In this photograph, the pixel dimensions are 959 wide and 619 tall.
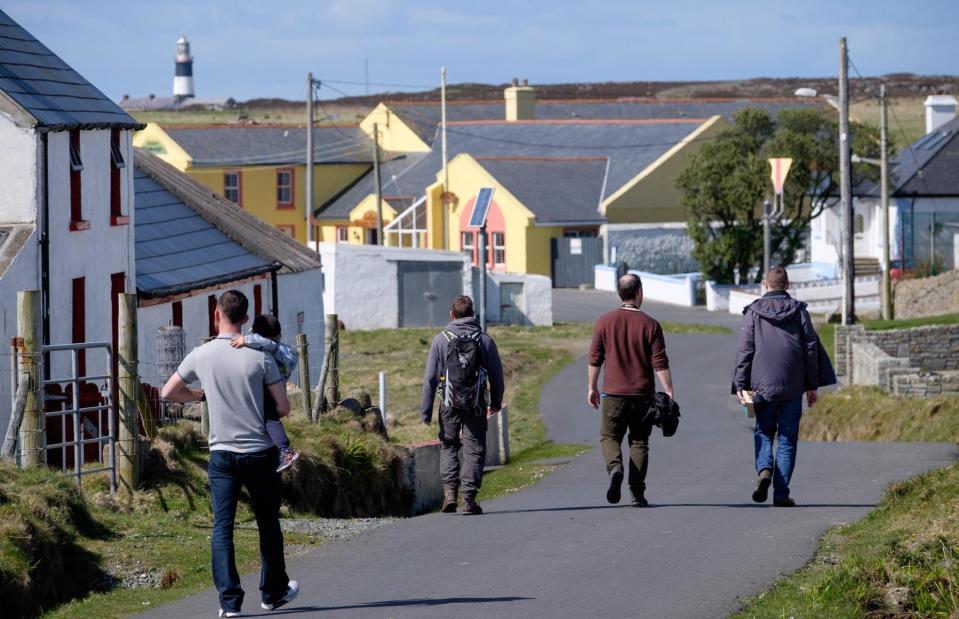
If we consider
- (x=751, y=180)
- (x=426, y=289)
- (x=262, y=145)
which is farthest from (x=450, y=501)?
(x=262, y=145)

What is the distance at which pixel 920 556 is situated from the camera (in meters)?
8.30

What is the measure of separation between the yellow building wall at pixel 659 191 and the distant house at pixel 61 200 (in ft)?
127

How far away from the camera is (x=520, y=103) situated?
269 feet

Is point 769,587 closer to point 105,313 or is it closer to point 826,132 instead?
point 105,313

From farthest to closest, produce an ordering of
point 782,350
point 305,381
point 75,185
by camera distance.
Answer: point 75,185 < point 305,381 < point 782,350

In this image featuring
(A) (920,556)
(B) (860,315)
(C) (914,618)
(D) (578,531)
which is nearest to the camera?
(C) (914,618)

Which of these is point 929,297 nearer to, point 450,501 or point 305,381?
point 305,381

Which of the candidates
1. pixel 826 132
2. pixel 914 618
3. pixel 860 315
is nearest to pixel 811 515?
pixel 914 618

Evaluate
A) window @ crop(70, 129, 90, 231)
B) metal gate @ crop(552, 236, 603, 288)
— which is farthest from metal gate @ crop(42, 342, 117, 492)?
metal gate @ crop(552, 236, 603, 288)

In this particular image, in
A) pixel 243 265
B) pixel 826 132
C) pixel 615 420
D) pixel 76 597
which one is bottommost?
pixel 76 597

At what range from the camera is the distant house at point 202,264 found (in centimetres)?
2486

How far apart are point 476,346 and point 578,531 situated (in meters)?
1.86

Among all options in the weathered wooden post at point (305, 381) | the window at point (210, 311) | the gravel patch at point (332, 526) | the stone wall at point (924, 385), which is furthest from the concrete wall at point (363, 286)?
the gravel patch at point (332, 526)

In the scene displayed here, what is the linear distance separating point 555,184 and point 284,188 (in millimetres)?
14494
